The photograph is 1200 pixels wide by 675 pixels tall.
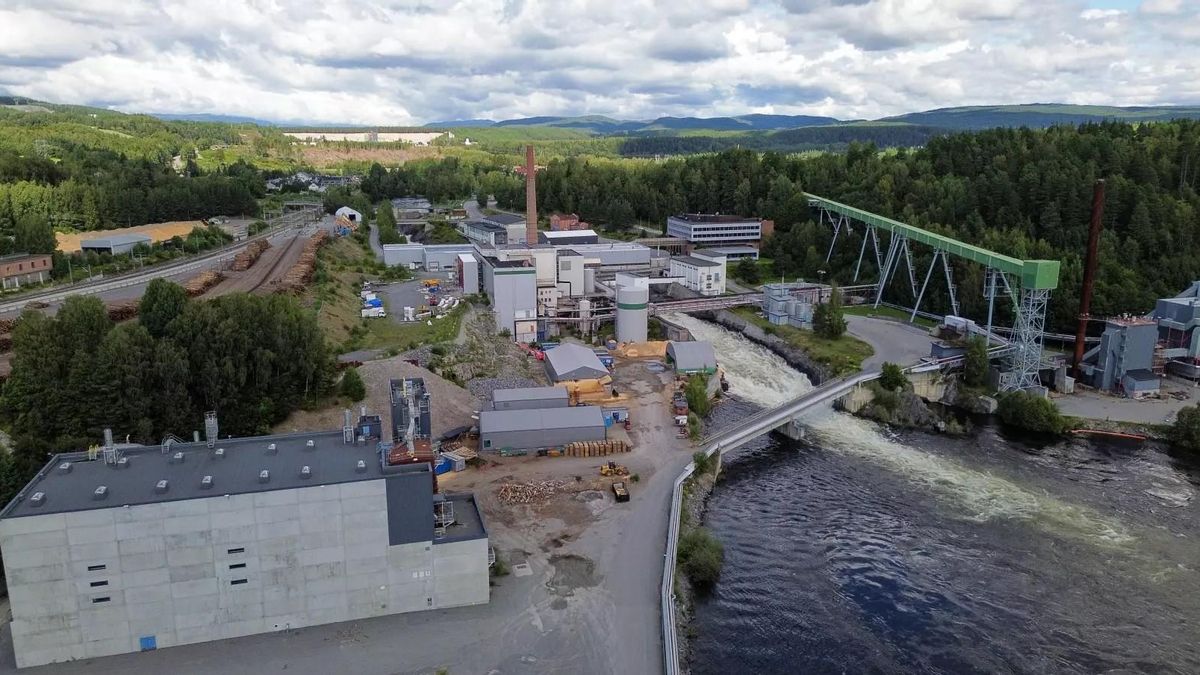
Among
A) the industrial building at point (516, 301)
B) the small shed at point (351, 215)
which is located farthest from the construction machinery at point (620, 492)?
the small shed at point (351, 215)

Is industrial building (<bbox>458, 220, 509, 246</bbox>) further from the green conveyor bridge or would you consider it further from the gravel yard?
the gravel yard

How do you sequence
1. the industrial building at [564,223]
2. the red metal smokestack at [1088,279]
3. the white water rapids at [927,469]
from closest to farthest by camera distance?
1. the white water rapids at [927,469]
2. the red metal smokestack at [1088,279]
3. the industrial building at [564,223]

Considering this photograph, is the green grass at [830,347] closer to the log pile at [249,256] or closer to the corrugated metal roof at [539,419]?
the corrugated metal roof at [539,419]

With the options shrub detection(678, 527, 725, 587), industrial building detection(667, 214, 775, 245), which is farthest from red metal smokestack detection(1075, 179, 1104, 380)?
industrial building detection(667, 214, 775, 245)

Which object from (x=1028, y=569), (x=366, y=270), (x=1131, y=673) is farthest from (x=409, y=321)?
(x=1131, y=673)

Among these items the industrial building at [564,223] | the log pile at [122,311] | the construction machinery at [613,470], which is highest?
the industrial building at [564,223]

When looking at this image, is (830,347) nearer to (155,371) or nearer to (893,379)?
(893,379)

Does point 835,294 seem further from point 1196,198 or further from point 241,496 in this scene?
point 241,496
